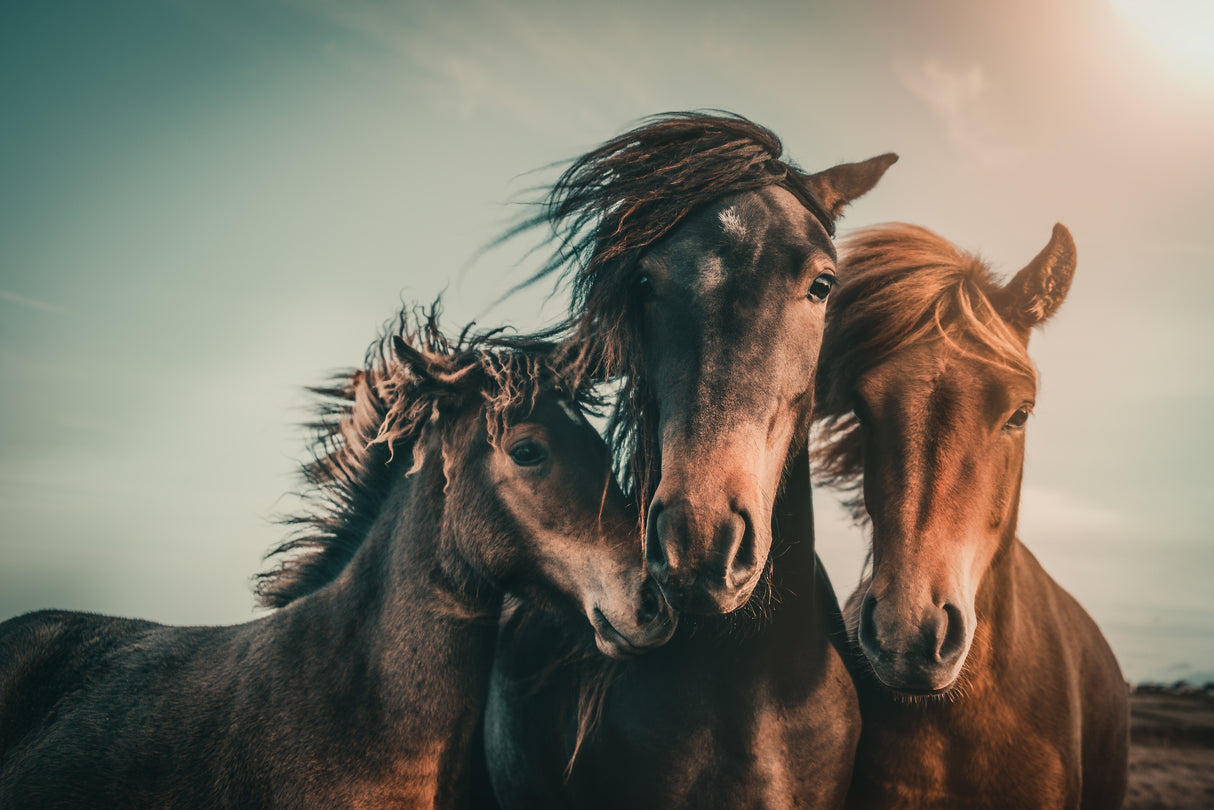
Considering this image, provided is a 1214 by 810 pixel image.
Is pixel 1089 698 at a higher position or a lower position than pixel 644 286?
lower

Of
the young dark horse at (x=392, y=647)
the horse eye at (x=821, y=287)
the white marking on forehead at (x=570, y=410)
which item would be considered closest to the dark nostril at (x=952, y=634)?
the young dark horse at (x=392, y=647)

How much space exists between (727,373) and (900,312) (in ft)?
3.96

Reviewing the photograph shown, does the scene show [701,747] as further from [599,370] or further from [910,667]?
[599,370]

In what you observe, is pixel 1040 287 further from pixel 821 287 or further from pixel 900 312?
pixel 821 287

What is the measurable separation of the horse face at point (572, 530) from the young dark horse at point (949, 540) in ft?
2.83

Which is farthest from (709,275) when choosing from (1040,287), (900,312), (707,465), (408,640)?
(408,640)

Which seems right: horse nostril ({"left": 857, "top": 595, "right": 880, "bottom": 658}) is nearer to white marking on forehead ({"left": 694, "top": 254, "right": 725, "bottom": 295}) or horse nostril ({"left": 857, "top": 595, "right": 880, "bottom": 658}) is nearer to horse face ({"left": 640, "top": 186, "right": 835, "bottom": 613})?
horse face ({"left": 640, "top": 186, "right": 835, "bottom": 613})

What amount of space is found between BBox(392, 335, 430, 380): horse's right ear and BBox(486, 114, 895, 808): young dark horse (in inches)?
30.2

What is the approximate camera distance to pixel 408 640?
2.91 metres

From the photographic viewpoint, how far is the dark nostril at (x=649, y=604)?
247cm

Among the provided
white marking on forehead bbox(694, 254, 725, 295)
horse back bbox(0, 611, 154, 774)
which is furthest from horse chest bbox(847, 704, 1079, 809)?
horse back bbox(0, 611, 154, 774)

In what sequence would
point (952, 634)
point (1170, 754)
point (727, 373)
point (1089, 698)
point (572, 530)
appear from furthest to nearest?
1. point (1170, 754)
2. point (1089, 698)
3. point (572, 530)
4. point (952, 634)
5. point (727, 373)

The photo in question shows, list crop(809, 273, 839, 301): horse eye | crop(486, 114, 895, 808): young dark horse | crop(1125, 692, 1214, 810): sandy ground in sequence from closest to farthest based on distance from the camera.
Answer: crop(486, 114, 895, 808): young dark horse, crop(809, 273, 839, 301): horse eye, crop(1125, 692, 1214, 810): sandy ground

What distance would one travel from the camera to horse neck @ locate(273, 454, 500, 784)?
282 cm
